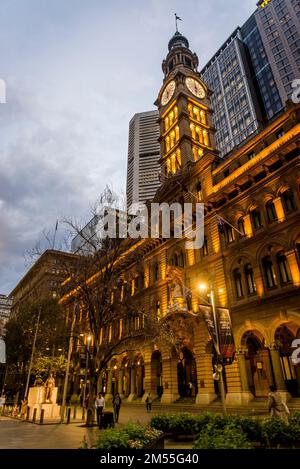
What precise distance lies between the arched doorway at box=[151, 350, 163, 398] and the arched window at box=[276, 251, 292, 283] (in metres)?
17.2

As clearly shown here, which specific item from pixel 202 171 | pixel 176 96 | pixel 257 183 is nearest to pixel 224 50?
pixel 176 96

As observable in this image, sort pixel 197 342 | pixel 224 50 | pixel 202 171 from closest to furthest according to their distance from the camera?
pixel 197 342 < pixel 202 171 < pixel 224 50

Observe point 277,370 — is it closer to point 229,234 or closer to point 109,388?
point 229,234

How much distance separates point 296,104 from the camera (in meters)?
25.4

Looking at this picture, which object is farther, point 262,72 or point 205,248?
point 262,72

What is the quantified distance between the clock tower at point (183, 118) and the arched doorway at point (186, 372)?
77.0ft

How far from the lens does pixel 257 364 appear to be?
80.1ft

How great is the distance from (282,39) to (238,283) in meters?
95.8

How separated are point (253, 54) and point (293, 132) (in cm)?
10034

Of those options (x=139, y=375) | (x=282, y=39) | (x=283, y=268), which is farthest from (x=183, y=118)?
(x=282, y=39)

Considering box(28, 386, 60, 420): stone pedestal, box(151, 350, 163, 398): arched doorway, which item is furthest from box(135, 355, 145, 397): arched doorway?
box(28, 386, 60, 420): stone pedestal

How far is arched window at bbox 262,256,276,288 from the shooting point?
936 inches

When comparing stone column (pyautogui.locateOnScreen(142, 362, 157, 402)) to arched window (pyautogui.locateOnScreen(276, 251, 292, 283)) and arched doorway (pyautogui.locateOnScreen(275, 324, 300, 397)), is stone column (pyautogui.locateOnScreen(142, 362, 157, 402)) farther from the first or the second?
arched window (pyautogui.locateOnScreen(276, 251, 292, 283))

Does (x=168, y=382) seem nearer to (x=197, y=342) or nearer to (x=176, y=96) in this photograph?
(x=197, y=342)
